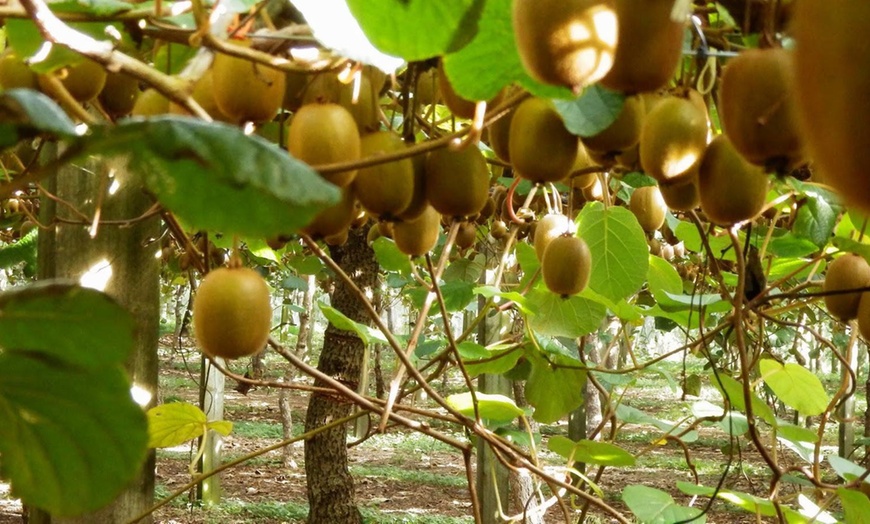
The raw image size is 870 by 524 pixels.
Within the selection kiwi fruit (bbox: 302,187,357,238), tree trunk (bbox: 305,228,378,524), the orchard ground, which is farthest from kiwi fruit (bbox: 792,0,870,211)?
the orchard ground

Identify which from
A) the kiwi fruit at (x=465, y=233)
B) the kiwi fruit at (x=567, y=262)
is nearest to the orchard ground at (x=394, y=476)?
the kiwi fruit at (x=465, y=233)

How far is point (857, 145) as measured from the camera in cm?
20

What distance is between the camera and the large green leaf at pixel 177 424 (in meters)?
1.19

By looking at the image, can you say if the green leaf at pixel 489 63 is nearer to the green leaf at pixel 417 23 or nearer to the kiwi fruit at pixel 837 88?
the green leaf at pixel 417 23

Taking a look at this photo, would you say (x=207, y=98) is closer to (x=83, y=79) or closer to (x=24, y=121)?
(x=83, y=79)

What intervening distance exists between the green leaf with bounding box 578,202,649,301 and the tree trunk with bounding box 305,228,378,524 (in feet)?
5.16

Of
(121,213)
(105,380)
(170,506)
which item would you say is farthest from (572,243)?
(170,506)

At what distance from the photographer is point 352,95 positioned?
0.57 metres

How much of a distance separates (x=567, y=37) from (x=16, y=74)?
46 cm

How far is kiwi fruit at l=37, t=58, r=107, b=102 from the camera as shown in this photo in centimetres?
56

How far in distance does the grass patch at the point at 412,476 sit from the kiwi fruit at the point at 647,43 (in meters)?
7.42

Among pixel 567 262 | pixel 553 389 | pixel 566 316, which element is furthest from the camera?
pixel 553 389

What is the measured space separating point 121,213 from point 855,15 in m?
0.83

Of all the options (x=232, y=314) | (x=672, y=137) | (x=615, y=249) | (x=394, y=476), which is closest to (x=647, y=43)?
(x=672, y=137)
